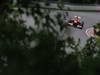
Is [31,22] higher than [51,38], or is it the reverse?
[31,22]

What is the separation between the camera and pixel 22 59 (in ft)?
7.24

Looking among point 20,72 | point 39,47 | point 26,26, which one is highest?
point 26,26

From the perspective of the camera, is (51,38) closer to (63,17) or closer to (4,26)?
(63,17)

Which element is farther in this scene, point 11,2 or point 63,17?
point 63,17

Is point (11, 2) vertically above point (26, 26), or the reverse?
point (11, 2)

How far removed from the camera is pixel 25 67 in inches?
87.6

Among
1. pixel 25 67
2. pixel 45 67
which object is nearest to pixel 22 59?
pixel 25 67

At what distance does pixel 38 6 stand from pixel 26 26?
0.68ft

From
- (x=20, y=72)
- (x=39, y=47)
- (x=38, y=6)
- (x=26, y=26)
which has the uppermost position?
(x=38, y=6)

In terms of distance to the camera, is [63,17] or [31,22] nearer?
[31,22]

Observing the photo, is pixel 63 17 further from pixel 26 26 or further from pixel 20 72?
pixel 20 72

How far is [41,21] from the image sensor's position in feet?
7.33

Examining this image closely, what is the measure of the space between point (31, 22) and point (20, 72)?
43 cm

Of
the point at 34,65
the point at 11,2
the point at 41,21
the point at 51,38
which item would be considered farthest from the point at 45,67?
the point at 11,2
